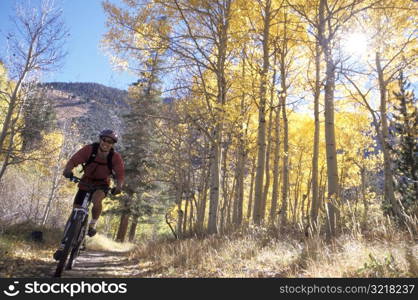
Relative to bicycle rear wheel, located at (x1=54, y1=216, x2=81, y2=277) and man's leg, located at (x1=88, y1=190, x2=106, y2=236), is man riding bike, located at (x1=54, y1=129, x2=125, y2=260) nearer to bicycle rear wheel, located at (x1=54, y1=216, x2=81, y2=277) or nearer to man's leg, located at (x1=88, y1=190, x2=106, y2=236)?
man's leg, located at (x1=88, y1=190, x2=106, y2=236)

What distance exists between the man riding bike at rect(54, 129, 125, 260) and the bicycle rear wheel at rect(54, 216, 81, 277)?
1.03 ft

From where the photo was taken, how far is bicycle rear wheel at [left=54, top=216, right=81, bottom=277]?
13.8ft

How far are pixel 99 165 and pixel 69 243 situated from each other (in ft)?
4.13

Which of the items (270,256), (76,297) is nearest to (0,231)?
(76,297)

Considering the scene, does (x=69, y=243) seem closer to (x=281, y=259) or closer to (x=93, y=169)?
(x=93, y=169)

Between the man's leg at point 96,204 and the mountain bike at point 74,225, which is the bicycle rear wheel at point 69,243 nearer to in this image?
the mountain bike at point 74,225

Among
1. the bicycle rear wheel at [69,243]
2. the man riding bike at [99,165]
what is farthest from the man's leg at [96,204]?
the bicycle rear wheel at [69,243]

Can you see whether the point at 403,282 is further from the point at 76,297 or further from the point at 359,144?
the point at 359,144

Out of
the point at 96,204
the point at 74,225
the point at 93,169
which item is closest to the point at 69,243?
the point at 74,225

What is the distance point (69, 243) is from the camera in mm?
4297

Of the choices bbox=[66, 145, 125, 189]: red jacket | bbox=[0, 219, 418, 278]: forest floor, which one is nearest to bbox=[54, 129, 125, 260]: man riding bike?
bbox=[66, 145, 125, 189]: red jacket

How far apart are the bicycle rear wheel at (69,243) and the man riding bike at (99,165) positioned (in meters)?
0.31

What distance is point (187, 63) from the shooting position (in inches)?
325

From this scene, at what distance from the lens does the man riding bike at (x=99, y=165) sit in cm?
472
